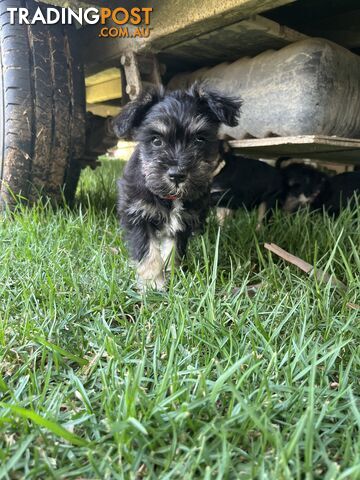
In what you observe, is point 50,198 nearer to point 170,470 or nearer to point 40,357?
point 40,357

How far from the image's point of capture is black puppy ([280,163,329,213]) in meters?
4.71

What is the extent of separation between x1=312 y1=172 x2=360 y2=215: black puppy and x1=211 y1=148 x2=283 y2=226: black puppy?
0.47 m

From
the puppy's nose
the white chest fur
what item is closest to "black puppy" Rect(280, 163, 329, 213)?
the white chest fur

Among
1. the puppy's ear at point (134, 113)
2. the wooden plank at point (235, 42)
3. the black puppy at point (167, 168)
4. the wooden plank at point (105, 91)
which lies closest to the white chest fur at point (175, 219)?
the black puppy at point (167, 168)

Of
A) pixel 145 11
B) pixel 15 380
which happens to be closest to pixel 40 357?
pixel 15 380

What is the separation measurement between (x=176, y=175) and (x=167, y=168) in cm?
7

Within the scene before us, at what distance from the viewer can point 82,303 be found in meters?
1.84

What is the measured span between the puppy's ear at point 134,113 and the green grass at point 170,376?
2.21 feet

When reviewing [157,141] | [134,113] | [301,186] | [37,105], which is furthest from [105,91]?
[157,141]

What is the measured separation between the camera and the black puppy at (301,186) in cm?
471

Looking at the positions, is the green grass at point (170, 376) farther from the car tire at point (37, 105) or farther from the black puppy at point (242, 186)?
the black puppy at point (242, 186)

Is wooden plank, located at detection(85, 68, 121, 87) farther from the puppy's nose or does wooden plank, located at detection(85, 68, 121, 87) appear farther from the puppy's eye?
the puppy's nose

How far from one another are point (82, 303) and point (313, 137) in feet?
5.22

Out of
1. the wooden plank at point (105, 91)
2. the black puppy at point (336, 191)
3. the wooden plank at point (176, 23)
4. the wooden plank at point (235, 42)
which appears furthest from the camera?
the wooden plank at point (105, 91)
